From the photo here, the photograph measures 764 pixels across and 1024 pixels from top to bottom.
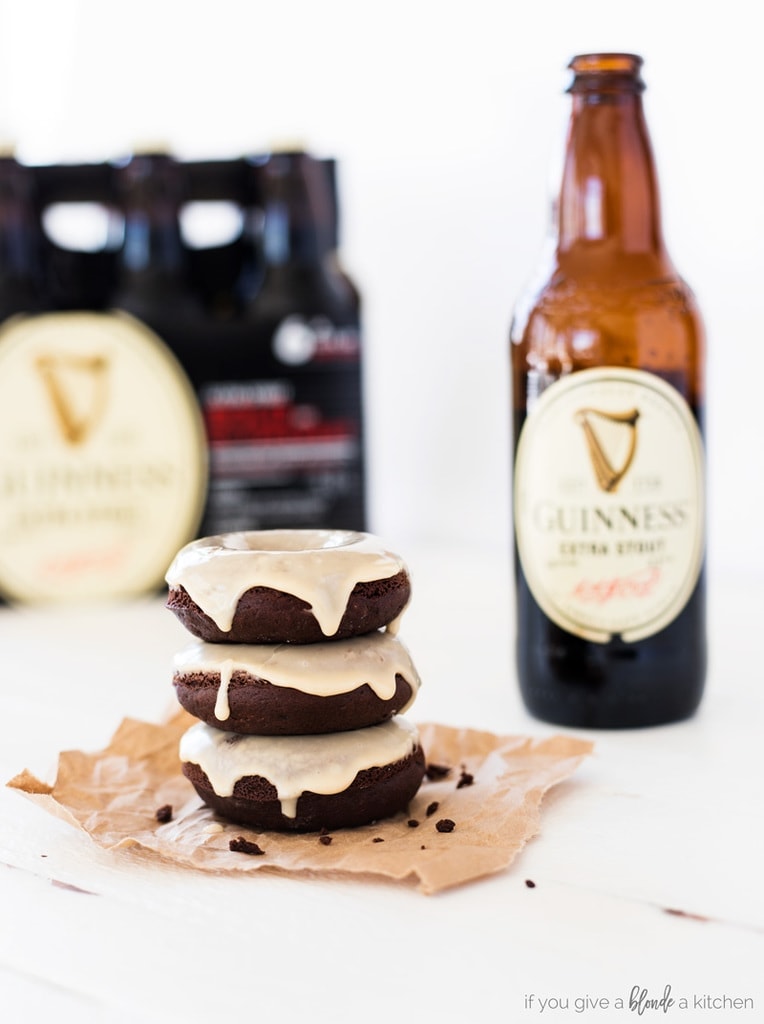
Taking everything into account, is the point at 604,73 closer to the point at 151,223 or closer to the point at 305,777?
the point at 305,777

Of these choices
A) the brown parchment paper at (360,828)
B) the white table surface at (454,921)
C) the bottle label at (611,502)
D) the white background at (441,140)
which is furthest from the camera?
the white background at (441,140)

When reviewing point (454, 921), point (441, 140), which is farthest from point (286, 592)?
point (441, 140)

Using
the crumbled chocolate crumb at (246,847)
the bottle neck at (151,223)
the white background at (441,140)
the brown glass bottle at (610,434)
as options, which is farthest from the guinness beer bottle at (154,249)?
the crumbled chocolate crumb at (246,847)

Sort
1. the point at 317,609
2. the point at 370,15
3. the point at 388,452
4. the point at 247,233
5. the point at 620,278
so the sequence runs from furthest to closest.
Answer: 1. the point at 388,452
2. the point at 370,15
3. the point at 247,233
4. the point at 620,278
5. the point at 317,609

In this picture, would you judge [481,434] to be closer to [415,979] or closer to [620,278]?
[620,278]

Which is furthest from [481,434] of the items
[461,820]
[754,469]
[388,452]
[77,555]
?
[461,820]

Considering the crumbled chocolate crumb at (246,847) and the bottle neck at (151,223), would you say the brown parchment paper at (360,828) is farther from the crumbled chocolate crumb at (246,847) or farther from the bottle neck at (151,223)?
the bottle neck at (151,223)

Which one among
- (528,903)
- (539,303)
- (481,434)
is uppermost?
(539,303)
